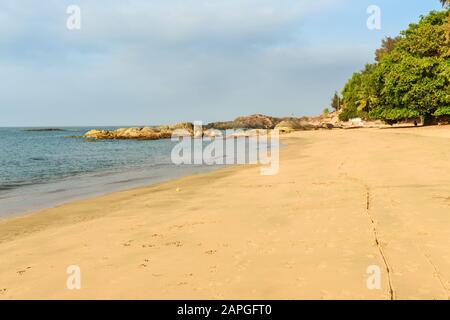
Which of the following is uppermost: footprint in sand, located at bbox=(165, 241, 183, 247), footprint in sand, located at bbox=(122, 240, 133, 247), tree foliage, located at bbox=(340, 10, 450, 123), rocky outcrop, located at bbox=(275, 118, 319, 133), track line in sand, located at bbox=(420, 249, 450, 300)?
tree foliage, located at bbox=(340, 10, 450, 123)

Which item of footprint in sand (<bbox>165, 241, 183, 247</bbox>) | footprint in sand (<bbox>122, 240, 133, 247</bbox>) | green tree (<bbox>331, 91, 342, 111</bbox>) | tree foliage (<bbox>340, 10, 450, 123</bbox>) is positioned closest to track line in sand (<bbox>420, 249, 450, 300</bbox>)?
footprint in sand (<bbox>165, 241, 183, 247</bbox>)

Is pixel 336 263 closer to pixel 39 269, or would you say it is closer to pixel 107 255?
pixel 107 255

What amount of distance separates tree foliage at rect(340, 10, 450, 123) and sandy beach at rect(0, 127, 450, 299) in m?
35.6

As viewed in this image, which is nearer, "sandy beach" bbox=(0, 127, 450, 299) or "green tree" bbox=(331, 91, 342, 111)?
"sandy beach" bbox=(0, 127, 450, 299)

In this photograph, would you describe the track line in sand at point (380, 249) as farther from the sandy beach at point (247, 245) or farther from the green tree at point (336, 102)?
the green tree at point (336, 102)

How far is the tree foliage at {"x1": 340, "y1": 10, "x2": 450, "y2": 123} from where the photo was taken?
4200 centimetres

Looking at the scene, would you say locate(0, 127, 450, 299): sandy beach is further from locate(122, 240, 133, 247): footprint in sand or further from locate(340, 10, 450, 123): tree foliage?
locate(340, 10, 450, 123): tree foliage

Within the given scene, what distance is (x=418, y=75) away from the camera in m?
43.0

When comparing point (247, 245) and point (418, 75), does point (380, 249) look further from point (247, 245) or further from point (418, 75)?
point (418, 75)

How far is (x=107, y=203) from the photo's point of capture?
498 inches

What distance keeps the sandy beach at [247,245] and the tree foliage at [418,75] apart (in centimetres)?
3563

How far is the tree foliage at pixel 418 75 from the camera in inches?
1654

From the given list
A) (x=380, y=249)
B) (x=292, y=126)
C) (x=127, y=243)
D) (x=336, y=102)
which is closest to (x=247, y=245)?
(x=380, y=249)

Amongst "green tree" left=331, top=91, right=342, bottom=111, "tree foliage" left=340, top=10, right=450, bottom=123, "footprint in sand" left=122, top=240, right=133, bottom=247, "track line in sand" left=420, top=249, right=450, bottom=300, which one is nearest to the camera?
"track line in sand" left=420, top=249, right=450, bottom=300
